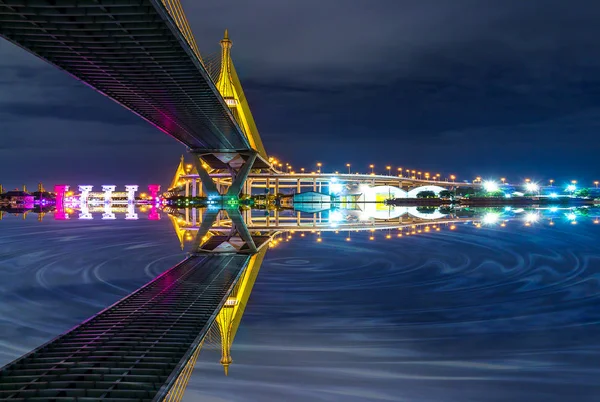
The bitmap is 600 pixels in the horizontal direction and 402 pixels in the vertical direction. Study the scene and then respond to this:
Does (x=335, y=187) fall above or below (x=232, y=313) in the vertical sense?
above

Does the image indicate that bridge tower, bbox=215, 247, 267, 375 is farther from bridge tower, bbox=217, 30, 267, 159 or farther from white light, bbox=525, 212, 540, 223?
bridge tower, bbox=217, 30, 267, 159

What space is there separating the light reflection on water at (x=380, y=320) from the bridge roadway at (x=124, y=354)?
0.37m

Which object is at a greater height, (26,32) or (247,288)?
(26,32)

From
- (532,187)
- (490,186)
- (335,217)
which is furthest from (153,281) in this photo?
(532,187)

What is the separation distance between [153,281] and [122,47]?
12.4 m

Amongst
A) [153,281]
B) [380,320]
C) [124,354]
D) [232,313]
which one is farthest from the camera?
[153,281]

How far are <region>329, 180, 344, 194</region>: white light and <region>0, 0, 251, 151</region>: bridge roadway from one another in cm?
10924

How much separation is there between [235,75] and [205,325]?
63.1 meters

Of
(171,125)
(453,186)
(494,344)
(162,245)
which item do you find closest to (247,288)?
(494,344)

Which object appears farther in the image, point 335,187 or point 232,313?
point 335,187

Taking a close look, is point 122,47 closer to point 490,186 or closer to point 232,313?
point 232,313

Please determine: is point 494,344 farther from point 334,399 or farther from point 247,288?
point 247,288

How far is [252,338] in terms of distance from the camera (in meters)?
7.67

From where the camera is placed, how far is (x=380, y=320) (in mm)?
8648
